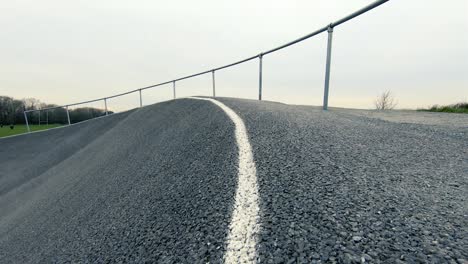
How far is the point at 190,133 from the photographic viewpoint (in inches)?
159

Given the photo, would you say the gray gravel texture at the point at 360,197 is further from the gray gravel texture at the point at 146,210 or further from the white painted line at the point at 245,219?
the gray gravel texture at the point at 146,210

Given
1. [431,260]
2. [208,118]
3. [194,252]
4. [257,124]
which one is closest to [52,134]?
[208,118]

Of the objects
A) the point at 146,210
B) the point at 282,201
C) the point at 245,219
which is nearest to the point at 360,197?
the point at 282,201

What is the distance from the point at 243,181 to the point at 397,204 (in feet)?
3.68

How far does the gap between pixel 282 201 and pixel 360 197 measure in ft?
1.79

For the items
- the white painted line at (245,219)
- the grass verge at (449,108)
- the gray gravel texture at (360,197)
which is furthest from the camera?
the grass verge at (449,108)

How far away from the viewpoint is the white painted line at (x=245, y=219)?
1.30 metres

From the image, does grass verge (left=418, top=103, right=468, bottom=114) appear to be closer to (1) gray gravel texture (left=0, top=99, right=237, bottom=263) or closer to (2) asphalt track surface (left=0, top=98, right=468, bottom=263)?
(2) asphalt track surface (left=0, top=98, right=468, bottom=263)

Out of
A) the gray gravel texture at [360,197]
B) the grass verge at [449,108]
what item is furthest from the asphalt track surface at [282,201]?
the grass verge at [449,108]

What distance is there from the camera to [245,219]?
1.55 meters

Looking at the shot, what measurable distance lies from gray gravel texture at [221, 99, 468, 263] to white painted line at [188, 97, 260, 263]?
6cm

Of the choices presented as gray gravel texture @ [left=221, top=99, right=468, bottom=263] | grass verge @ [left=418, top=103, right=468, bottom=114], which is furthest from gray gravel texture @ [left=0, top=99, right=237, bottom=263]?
grass verge @ [left=418, top=103, right=468, bottom=114]

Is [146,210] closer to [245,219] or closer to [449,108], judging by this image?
[245,219]

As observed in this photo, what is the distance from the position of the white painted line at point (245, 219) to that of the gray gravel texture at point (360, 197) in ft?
0.18
